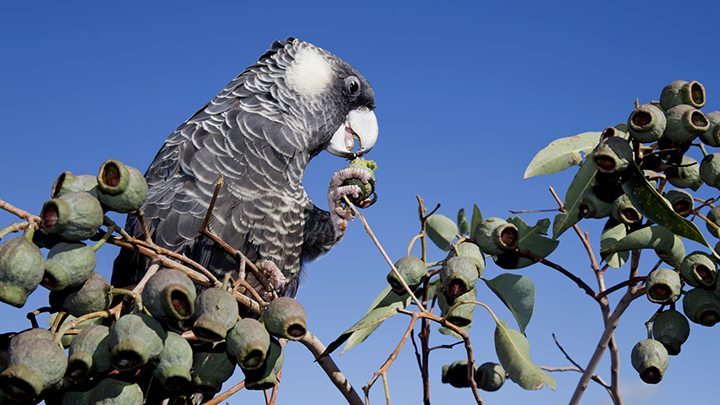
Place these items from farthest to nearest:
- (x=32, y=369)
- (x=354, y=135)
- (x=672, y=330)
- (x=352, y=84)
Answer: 1. (x=354, y=135)
2. (x=352, y=84)
3. (x=672, y=330)
4. (x=32, y=369)

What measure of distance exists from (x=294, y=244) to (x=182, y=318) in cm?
170

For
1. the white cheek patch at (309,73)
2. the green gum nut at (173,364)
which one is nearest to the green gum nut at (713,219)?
the green gum nut at (173,364)

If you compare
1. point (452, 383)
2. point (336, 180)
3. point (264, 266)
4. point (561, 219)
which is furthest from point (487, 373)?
point (336, 180)

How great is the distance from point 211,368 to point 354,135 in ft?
8.19

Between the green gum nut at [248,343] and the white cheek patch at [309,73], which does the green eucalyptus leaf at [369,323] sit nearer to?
the green gum nut at [248,343]

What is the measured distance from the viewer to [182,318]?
99cm

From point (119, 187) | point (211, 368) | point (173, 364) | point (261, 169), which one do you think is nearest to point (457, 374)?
point (211, 368)

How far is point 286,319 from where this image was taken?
1.04 metres

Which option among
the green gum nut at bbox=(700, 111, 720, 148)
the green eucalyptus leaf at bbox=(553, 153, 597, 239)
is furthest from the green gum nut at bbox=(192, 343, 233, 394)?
the green gum nut at bbox=(700, 111, 720, 148)

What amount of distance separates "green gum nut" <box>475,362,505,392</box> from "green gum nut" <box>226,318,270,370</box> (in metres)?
0.87

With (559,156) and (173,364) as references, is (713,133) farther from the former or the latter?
(173,364)

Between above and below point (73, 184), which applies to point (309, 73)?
above

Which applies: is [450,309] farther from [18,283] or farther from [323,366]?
[18,283]

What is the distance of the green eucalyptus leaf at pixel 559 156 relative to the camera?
58.8 inches
